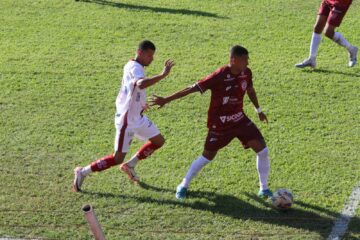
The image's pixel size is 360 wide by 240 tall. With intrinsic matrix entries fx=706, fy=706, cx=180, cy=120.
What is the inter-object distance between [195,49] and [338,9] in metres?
2.85

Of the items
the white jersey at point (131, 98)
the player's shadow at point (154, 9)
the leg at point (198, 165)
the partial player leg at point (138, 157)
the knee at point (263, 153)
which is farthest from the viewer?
the player's shadow at point (154, 9)

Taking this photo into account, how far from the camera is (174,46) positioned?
539 inches

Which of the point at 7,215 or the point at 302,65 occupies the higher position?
the point at 302,65

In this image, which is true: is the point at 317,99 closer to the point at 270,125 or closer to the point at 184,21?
the point at 270,125

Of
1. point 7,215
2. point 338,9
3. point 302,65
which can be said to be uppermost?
point 338,9

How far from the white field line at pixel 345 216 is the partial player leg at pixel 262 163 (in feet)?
2.96

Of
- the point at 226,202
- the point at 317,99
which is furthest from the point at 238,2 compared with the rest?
the point at 226,202

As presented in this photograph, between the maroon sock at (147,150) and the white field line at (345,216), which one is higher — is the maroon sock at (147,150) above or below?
above

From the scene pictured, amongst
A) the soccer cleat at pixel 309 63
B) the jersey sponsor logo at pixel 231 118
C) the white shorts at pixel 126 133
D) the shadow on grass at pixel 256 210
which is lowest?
the shadow on grass at pixel 256 210

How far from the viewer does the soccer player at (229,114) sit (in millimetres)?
8117

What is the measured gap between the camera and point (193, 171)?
8523 millimetres

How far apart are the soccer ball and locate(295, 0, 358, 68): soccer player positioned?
473cm

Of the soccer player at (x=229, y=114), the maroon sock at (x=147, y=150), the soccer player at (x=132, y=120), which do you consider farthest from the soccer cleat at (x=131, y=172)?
the soccer player at (x=229, y=114)

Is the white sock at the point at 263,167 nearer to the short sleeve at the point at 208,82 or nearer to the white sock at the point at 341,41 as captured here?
the short sleeve at the point at 208,82
